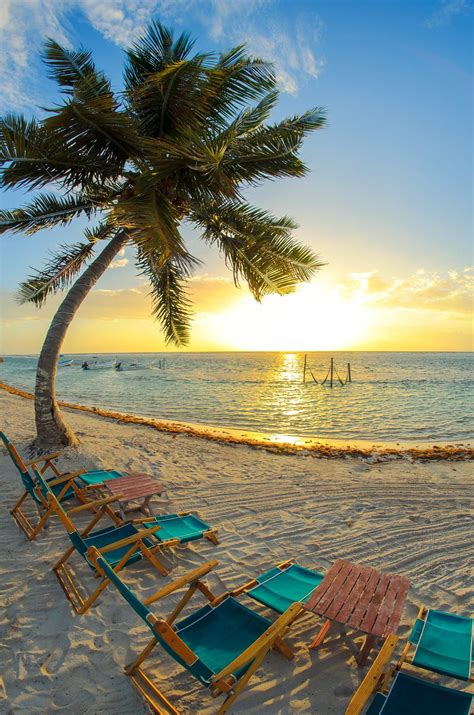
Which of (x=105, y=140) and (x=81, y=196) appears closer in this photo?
(x=105, y=140)

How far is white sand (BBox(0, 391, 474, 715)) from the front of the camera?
2.80 m

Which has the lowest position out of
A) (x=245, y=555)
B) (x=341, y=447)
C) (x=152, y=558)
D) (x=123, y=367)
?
(x=123, y=367)

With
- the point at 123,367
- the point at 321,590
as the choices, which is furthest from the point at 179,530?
the point at 123,367

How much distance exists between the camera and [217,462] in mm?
8648

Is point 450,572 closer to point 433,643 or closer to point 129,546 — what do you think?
point 433,643

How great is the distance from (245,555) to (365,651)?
1.89 metres

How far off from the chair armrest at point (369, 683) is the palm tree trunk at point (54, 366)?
746 cm

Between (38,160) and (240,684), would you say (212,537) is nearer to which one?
(240,684)

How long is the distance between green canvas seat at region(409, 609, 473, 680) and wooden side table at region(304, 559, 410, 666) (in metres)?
0.24

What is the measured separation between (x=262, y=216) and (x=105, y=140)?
353 centimetres

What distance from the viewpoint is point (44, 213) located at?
8.29 m

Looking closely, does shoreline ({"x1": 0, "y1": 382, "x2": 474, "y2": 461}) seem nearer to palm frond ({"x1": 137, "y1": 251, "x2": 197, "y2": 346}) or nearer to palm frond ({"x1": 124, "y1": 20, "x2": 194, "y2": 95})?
palm frond ({"x1": 137, "y1": 251, "x2": 197, "y2": 346})

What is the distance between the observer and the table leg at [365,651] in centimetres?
299

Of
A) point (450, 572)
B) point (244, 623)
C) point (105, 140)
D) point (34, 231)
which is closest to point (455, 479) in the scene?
point (450, 572)
